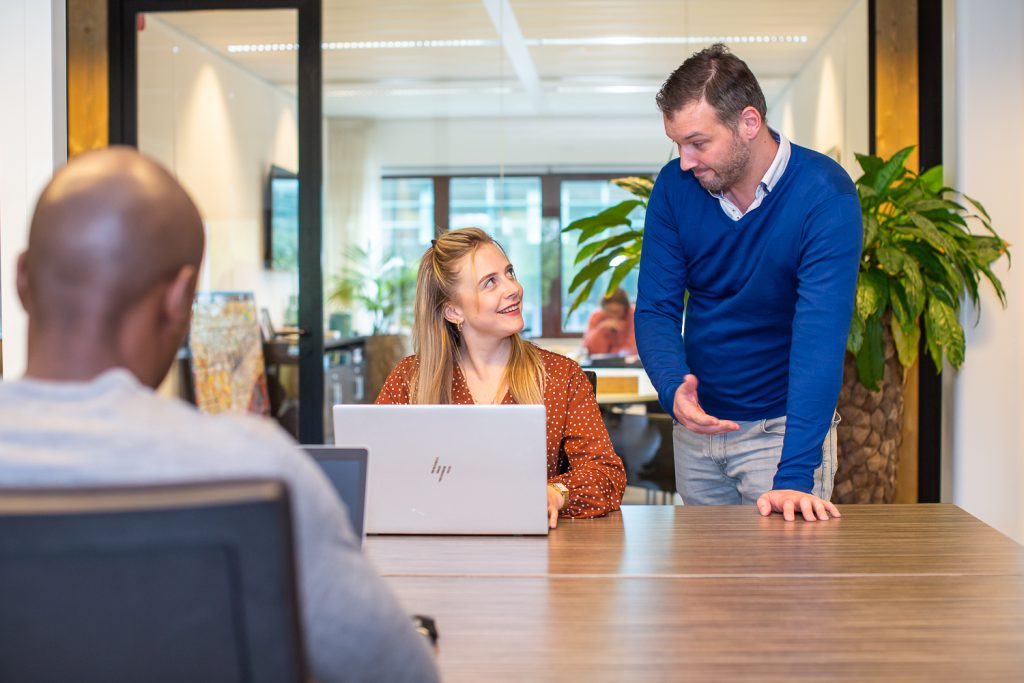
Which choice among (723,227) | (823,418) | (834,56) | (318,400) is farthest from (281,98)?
(823,418)

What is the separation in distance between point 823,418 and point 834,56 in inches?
126

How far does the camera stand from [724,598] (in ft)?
4.50

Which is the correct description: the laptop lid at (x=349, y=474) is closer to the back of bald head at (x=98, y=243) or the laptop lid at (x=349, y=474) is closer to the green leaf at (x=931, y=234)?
the back of bald head at (x=98, y=243)

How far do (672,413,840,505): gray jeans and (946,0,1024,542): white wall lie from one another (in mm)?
1496

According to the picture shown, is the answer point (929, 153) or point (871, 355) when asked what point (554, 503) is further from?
point (929, 153)

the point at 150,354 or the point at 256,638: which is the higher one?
the point at 150,354

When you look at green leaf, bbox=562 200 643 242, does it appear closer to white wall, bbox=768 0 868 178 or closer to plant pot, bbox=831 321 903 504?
plant pot, bbox=831 321 903 504

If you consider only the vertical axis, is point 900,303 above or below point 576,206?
below

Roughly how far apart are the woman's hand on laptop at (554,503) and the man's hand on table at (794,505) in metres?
0.39

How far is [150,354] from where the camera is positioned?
0.77m

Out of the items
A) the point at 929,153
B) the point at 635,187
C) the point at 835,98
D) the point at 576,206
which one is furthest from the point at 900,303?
the point at 576,206

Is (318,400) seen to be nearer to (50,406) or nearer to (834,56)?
(834,56)

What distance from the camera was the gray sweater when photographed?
684mm

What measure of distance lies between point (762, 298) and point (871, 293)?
3.56 feet
